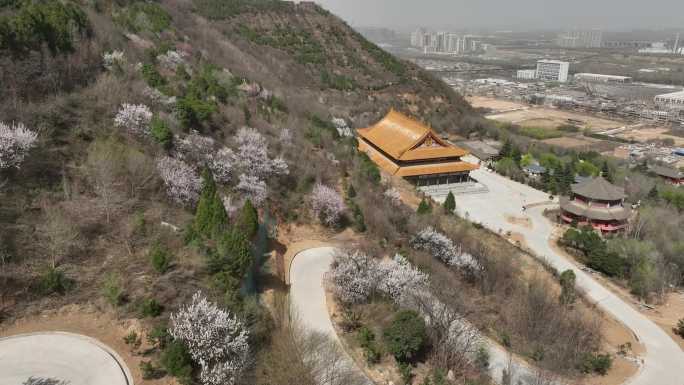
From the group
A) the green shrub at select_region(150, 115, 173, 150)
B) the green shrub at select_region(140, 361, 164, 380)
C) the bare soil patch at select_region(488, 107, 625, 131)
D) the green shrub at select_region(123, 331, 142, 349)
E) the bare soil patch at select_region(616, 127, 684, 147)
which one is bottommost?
the bare soil patch at select_region(616, 127, 684, 147)

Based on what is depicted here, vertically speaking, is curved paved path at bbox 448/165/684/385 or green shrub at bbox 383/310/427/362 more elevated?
green shrub at bbox 383/310/427/362

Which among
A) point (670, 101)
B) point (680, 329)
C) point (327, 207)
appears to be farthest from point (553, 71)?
point (327, 207)

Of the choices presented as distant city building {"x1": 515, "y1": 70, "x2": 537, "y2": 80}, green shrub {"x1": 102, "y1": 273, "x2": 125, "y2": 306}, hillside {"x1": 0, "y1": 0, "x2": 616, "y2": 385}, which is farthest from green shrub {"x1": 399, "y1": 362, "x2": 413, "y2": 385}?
distant city building {"x1": 515, "y1": 70, "x2": 537, "y2": 80}

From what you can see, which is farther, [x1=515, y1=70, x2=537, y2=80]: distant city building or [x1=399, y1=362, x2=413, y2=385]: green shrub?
[x1=515, y1=70, x2=537, y2=80]: distant city building

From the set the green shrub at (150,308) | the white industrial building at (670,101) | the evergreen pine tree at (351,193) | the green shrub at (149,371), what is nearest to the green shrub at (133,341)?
the green shrub at (150,308)

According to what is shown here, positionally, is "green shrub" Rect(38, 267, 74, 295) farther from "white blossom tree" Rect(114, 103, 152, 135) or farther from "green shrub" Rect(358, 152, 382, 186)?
"green shrub" Rect(358, 152, 382, 186)

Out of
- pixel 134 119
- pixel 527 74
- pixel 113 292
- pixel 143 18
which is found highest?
pixel 143 18

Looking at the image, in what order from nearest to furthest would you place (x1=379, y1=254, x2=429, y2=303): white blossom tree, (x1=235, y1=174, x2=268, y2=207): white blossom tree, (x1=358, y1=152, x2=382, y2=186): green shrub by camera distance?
(x1=379, y1=254, x2=429, y2=303): white blossom tree < (x1=235, y1=174, x2=268, y2=207): white blossom tree < (x1=358, y1=152, x2=382, y2=186): green shrub

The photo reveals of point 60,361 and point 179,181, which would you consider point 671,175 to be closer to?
point 179,181
